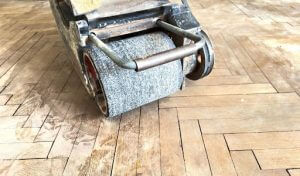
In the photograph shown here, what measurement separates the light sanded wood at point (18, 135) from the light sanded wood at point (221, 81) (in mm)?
655

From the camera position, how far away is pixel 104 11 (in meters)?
1.11

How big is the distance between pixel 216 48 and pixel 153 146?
3.00 ft

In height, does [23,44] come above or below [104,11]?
below

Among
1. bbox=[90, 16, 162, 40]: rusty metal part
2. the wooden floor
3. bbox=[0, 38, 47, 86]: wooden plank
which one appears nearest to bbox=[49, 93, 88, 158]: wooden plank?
the wooden floor

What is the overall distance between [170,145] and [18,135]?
0.53 metres

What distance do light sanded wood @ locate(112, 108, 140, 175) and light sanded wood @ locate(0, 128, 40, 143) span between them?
305 millimetres

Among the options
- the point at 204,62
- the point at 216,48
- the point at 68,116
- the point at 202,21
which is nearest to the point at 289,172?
the point at 204,62

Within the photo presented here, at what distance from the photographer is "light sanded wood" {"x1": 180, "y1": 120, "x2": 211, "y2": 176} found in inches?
34.8

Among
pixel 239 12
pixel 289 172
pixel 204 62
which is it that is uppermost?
pixel 204 62

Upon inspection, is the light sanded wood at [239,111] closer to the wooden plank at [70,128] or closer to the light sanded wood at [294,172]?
the light sanded wood at [294,172]

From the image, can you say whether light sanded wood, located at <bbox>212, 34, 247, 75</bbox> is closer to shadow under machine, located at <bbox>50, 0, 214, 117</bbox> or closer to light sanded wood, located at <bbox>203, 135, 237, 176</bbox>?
shadow under machine, located at <bbox>50, 0, 214, 117</bbox>

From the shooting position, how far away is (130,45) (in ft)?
3.53

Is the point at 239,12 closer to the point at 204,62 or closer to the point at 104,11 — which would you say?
the point at 204,62

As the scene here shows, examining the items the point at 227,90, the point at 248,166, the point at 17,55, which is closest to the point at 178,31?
the point at 227,90
